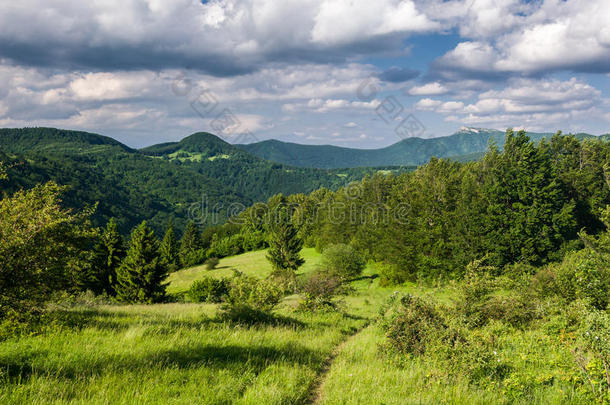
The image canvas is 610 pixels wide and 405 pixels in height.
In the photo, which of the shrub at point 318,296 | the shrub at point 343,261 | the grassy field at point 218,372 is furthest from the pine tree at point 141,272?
the grassy field at point 218,372

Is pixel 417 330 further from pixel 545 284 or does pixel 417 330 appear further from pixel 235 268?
pixel 235 268

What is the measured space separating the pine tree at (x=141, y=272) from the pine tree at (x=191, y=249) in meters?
48.7

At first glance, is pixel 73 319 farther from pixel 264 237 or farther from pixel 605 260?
pixel 264 237

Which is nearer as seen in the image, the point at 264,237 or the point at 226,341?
the point at 226,341

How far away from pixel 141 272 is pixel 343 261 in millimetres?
29041

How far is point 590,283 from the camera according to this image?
1502 centimetres

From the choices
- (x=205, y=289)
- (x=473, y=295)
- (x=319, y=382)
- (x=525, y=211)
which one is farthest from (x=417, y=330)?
(x=205, y=289)

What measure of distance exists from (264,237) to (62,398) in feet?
319

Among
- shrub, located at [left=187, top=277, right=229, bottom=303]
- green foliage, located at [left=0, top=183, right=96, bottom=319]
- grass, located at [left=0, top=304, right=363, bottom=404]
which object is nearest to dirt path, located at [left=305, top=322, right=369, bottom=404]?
grass, located at [left=0, top=304, right=363, bottom=404]

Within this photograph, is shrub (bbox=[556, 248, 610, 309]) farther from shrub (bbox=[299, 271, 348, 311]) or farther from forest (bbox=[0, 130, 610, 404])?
shrub (bbox=[299, 271, 348, 311])

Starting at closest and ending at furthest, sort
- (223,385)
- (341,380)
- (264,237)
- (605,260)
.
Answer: (223,385) → (341,380) → (605,260) → (264,237)

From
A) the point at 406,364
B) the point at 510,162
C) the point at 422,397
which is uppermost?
the point at 510,162

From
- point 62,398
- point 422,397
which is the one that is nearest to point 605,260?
point 422,397

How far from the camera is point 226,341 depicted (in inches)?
348
